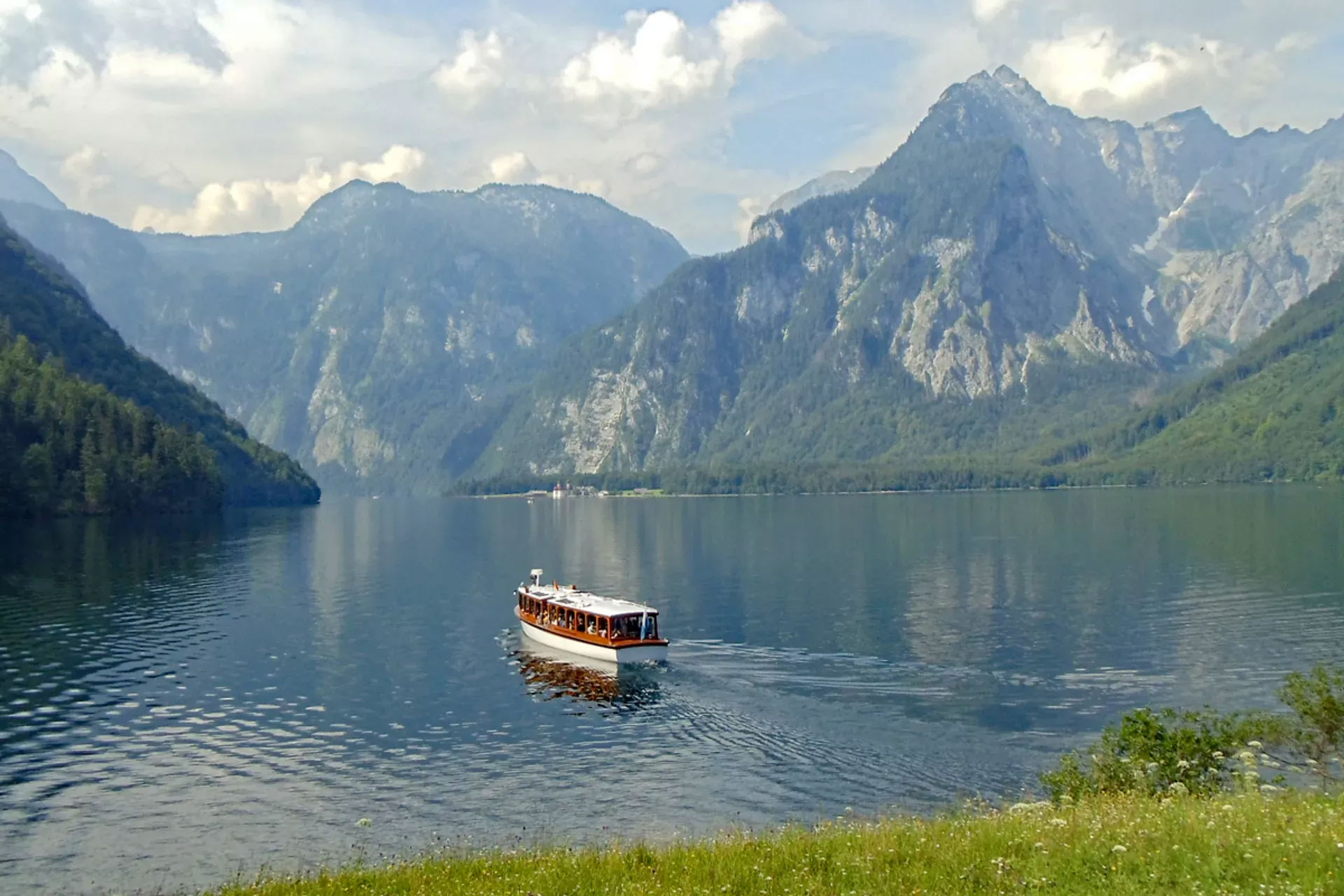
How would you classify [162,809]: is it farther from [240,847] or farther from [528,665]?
[528,665]

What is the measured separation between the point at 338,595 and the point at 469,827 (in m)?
92.4

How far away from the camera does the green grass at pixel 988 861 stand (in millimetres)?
26047

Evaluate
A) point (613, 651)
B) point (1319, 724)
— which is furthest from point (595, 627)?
point (1319, 724)

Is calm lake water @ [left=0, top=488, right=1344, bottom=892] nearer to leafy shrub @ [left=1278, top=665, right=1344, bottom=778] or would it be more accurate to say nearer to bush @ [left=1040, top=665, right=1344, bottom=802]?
bush @ [left=1040, top=665, right=1344, bottom=802]

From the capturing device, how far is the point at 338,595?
13875 centimetres

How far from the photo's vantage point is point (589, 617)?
96312 millimetres

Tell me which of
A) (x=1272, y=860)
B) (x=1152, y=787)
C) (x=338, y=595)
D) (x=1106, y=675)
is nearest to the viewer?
(x=1272, y=860)

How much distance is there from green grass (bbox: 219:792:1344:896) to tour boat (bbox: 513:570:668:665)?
5510cm

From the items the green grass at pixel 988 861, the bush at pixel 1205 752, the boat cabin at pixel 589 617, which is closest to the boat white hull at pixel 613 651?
the boat cabin at pixel 589 617

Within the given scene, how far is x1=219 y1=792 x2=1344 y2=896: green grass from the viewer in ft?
85.5

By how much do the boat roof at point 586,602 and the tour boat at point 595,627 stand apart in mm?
59

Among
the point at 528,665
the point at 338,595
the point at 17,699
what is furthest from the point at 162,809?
the point at 338,595

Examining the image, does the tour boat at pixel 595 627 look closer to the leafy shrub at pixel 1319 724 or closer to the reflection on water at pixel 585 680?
the reflection on water at pixel 585 680

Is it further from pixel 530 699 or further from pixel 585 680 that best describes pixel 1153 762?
pixel 585 680
